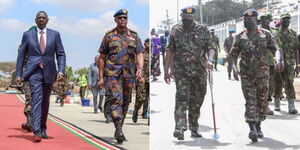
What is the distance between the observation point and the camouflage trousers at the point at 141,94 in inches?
487

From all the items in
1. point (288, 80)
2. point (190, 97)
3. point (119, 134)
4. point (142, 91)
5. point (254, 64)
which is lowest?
point (119, 134)

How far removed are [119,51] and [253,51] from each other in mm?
1887

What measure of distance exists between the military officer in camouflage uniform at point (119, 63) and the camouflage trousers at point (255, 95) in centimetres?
153

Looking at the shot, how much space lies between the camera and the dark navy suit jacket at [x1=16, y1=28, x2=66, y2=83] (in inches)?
340

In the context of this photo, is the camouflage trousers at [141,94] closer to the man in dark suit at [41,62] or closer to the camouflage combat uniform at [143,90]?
the camouflage combat uniform at [143,90]

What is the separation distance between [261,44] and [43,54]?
3.23m

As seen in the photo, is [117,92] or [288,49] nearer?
[117,92]

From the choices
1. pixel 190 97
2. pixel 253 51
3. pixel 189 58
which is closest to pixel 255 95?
pixel 253 51

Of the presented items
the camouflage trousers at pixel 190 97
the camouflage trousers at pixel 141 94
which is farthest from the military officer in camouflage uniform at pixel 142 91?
the camouflage trousers at pixel 190 97

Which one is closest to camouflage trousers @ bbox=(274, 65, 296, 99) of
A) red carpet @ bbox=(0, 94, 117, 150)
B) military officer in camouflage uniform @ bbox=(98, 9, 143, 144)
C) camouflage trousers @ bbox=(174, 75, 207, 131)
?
camouflage trousers @ bbox=(174, 75, 207, 131)

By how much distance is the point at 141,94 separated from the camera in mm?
12406

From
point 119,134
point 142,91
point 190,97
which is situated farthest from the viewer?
point 142,91

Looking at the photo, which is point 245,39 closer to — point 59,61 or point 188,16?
point 188,16

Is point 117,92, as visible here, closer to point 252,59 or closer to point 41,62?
point 41,62
